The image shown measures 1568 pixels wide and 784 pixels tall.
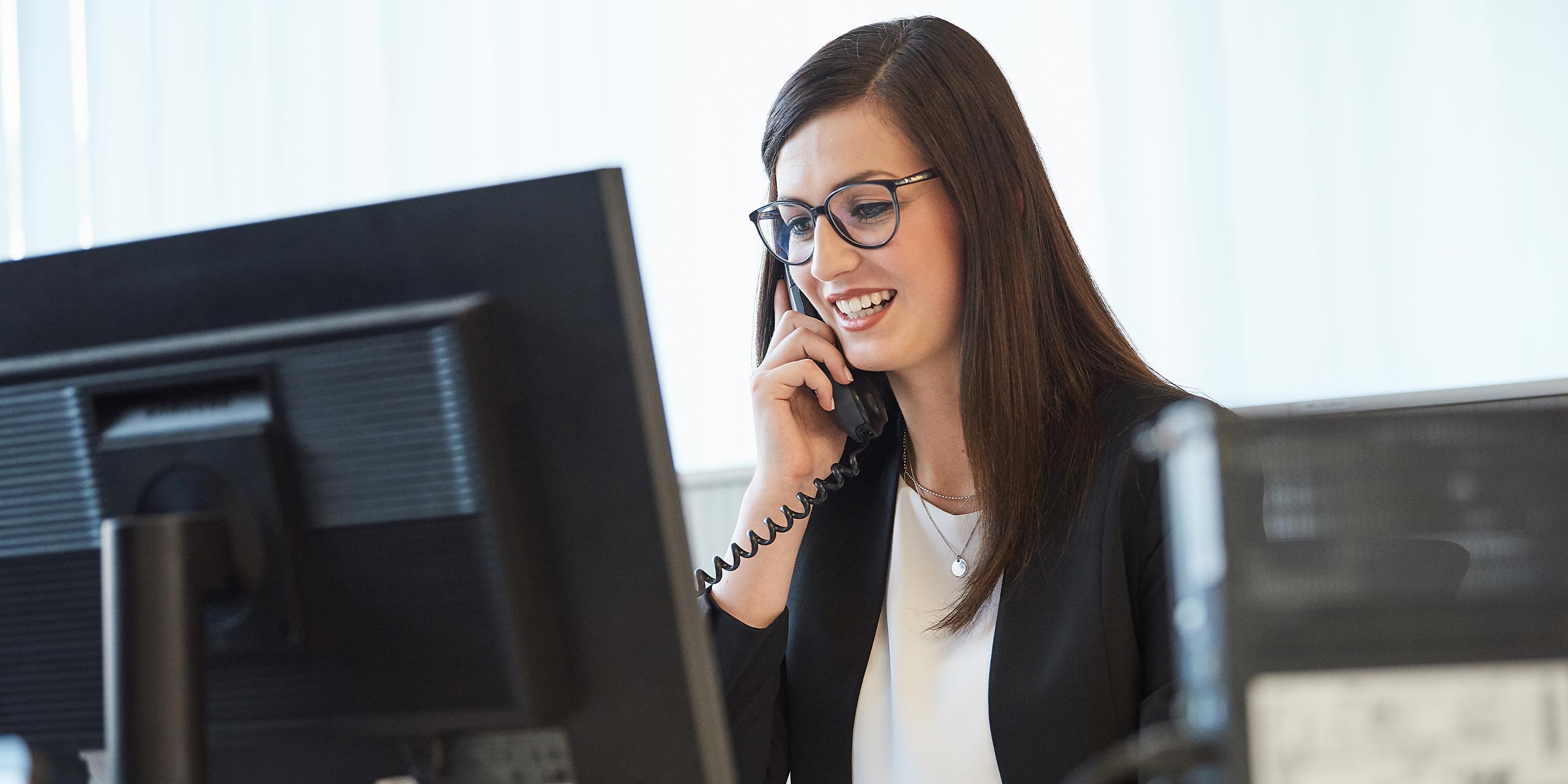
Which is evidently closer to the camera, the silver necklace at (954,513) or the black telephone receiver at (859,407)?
the silver necklace at (954,513)

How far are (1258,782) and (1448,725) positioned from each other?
9 cm

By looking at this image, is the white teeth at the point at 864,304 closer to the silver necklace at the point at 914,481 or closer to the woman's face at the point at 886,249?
the woman's face at the point at 886,249

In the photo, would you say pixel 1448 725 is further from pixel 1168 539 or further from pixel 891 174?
pixel 891 174

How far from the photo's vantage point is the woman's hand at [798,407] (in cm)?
154

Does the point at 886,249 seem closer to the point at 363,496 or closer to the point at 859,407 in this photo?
the point at 859,407

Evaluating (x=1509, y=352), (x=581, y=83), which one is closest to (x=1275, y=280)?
(x=1509, y=352)

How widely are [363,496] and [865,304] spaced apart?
901mm

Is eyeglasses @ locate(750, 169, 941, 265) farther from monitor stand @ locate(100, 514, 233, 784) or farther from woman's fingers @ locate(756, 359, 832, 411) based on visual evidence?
monitor stand @ locate(100, 514, 233, 784)

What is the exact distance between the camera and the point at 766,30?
2.46m

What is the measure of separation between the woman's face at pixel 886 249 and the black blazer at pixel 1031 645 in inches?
8.0

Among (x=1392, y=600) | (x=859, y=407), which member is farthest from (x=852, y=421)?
(x=1392, y=600)

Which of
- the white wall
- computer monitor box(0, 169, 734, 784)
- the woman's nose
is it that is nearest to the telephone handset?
the woman's nose

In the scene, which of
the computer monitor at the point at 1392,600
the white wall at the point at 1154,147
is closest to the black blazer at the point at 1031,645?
the computer monitor at the point at 1392,600

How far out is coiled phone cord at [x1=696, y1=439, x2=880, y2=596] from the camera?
4.63 ft
